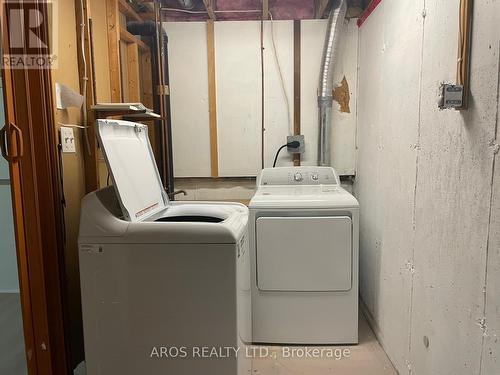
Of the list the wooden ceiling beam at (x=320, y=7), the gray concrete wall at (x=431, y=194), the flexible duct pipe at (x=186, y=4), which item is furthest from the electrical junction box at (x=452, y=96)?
the flexible duct pipe at (x=186, y=4)

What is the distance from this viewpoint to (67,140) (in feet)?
5.59

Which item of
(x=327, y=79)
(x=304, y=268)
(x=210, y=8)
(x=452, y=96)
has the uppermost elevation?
(x=210, y=8)

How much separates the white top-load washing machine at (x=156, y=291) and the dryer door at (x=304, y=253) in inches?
31.0

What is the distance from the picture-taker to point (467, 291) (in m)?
1.32

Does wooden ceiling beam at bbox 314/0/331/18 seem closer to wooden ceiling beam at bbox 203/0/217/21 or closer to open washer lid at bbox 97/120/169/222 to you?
wooden ceiling beam at bbox 203/0/217/21

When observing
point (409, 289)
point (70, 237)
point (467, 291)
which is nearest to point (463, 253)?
point (467, 291)

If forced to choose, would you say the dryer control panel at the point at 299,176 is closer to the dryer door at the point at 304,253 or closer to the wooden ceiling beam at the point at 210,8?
the dryer door at the point at 304,253

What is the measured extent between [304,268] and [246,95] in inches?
59.5

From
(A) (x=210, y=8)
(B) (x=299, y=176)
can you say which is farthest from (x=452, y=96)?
(A) (x=210, y=8)

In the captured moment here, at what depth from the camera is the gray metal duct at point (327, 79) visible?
2.87 meters

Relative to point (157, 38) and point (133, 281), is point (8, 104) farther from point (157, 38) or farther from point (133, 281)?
point (157, 38)

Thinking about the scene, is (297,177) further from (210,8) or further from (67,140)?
(67,140)

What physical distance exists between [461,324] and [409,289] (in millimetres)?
542

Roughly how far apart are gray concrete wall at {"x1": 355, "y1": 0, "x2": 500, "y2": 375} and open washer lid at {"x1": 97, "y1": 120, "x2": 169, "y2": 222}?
1260 millimetres
